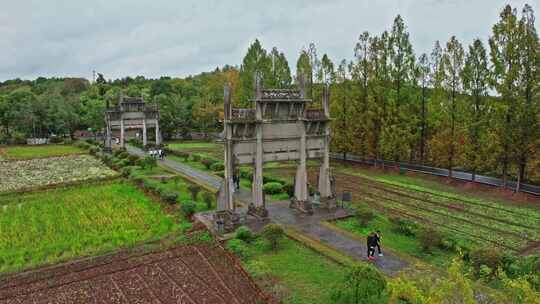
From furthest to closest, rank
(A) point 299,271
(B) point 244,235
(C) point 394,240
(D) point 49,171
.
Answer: (D) point 49,171, (C) point 394,240, (B) point 244,235, (A) point 299,271

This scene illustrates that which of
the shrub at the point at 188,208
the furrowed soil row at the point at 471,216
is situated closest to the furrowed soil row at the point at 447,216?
the furrowed soil row at the point at 471,216

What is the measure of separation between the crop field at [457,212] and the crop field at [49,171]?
71.2 ft

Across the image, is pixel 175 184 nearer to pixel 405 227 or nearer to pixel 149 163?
pixel 149 163

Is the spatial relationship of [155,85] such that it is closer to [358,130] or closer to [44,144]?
[44,144]

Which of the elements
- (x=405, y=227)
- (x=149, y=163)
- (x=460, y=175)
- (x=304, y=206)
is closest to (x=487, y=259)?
(x=405, y=227)

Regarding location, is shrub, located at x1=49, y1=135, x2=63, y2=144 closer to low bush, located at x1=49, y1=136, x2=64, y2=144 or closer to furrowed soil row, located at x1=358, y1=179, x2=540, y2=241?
low bush, located at x1=49, y1=136, x2=64, y2=144

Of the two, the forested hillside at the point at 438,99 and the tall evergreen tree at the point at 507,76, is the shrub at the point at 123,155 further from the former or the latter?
the tall evergreen tree at the point at 507,76

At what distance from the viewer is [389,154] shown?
3500 cm

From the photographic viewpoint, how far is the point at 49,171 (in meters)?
35.7

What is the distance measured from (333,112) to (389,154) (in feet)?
26.7

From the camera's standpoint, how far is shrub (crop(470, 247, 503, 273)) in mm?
13427

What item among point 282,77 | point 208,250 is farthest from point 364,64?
point 208,250

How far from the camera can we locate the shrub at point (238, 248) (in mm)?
15349

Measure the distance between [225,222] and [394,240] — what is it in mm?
7839
